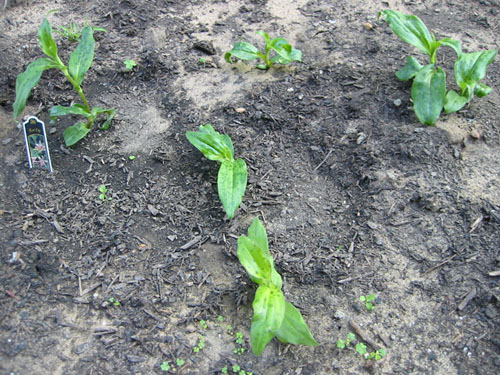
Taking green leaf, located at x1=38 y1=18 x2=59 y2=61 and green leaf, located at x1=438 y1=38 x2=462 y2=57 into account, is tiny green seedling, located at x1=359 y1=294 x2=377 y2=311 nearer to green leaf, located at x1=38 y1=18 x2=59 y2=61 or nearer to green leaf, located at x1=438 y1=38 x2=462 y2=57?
green leaf, located at x1=438 y1=38 x2=462 y2=57

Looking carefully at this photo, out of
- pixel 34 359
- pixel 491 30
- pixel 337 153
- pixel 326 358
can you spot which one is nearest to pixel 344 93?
pixel 337 153

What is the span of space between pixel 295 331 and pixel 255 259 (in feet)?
1.31

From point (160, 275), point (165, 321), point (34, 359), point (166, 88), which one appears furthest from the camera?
point (166, 88)

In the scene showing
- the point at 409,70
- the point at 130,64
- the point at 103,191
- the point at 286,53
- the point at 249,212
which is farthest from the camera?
the point at 130,64

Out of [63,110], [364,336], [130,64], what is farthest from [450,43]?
[63,110]

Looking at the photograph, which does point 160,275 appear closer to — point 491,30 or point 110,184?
point 110,184

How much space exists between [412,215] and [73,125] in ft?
7.78

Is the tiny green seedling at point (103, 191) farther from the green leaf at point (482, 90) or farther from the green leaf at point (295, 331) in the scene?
the green leaf at point (482, 90)

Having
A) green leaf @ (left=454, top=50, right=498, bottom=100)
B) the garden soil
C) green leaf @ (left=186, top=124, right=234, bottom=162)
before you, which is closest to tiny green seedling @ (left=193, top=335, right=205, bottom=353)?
the garden soil

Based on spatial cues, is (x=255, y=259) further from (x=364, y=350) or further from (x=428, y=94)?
(x=428, y=94)

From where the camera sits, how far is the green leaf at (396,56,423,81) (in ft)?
11.5

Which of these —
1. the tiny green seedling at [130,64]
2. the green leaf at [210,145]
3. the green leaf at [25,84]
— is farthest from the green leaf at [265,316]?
the tiny green seedling at [130,64]

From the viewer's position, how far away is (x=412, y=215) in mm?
2902

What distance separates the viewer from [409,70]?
11.5 feet
